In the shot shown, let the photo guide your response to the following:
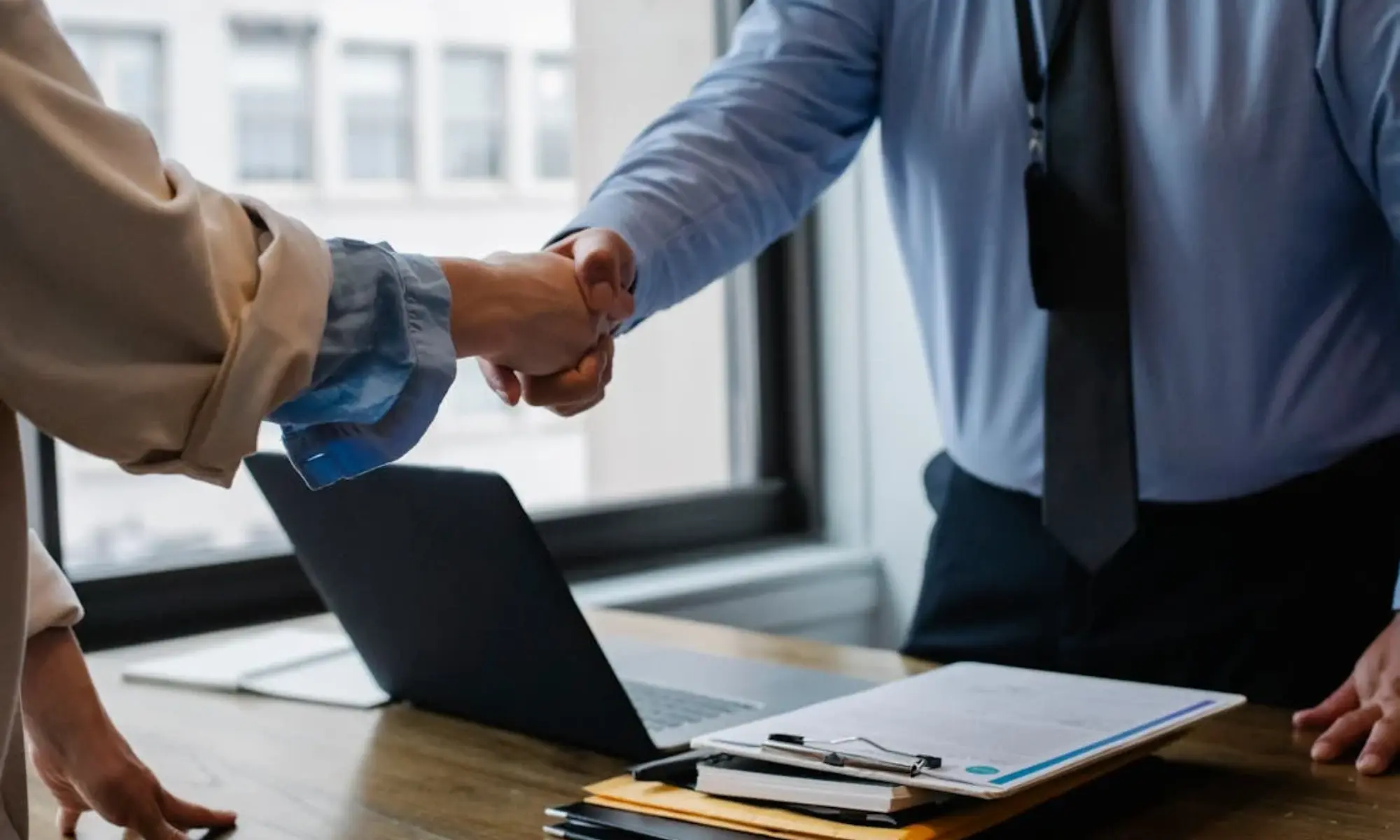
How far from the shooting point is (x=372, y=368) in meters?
0.84

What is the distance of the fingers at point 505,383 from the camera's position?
4.08 feet

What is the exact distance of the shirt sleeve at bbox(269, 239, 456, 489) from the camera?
32.2 inches

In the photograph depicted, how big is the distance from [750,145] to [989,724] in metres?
0.70

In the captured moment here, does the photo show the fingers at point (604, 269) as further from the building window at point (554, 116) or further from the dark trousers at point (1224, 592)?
the building window at point (554, 116)

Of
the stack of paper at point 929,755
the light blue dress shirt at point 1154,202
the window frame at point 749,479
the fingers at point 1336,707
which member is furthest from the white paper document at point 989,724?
the window frame at point 749,479

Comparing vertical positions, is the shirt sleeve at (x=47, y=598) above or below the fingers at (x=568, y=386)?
below

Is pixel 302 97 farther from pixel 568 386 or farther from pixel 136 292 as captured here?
pixel 136 292

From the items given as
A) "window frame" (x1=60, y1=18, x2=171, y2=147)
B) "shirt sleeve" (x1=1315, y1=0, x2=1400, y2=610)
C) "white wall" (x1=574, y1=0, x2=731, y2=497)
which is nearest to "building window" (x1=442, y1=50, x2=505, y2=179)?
"white wall" (x1=574, y1=0, x2=731, y2=497)

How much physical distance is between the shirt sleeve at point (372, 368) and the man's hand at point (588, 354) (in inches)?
11.1

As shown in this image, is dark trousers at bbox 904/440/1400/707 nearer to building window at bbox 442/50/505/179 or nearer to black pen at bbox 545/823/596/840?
black pen at bbox 545/823/596/840

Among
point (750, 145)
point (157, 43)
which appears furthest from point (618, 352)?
point (750, 145)

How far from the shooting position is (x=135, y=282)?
0.71 m

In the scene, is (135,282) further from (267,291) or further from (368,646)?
(368,646)

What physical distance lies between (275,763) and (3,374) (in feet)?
1.76
